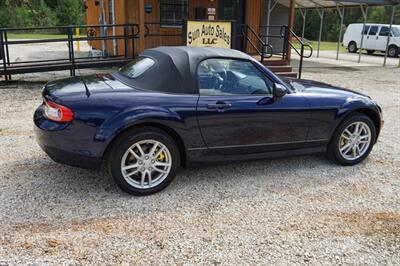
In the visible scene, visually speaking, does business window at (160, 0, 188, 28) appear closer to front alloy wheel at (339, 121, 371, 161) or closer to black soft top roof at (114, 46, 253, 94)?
black soft top roof at (114, 46, 253, 94)

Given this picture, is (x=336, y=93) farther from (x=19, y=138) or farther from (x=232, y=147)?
(x=19, y=138)

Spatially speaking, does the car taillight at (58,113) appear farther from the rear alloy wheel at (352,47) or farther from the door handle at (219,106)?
the rear alloy wheel at (352,47)

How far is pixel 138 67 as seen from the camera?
14.5 ft

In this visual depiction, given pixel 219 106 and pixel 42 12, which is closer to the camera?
pixel 219 106

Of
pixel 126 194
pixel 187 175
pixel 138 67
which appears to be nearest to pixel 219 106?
pixel 187 175

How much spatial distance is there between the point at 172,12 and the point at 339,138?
9529 millimetres

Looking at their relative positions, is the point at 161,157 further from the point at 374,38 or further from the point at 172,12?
the point at 374,38

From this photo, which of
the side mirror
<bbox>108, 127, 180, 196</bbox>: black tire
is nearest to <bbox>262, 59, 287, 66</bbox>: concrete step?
the side mirror

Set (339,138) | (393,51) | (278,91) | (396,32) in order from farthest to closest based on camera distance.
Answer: (396,32) < (393,51) < (339,138) < (278,91)

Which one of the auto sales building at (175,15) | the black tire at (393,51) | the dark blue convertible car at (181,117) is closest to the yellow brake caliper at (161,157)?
the dark blue convertible car at (181,117)

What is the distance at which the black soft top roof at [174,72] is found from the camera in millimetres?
3979

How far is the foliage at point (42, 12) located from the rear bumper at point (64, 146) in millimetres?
40693

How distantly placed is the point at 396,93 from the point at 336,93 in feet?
22.8

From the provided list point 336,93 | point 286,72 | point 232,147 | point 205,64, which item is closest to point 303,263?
point 232,147
